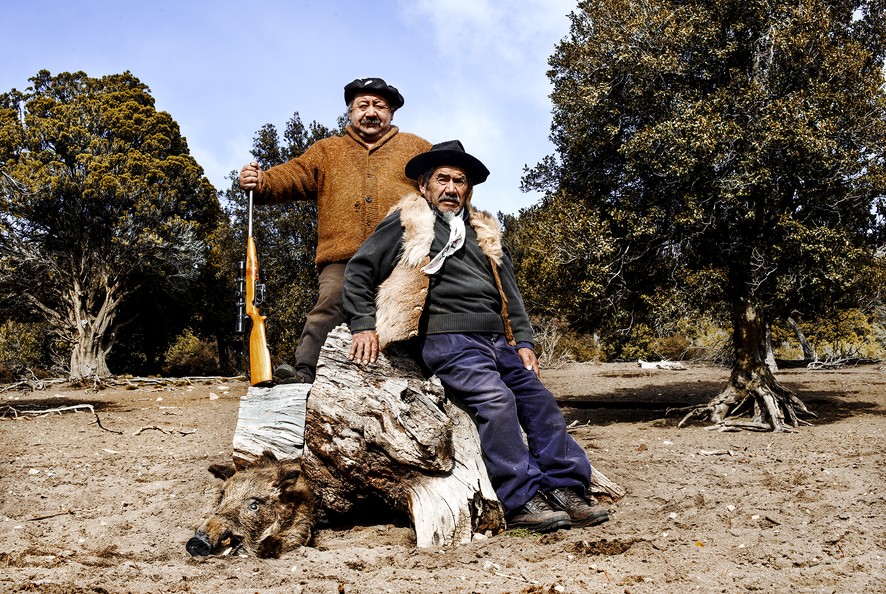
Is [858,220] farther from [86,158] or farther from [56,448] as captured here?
[86,158]

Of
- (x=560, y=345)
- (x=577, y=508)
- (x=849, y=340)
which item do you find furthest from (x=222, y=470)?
(x=560, y=345)

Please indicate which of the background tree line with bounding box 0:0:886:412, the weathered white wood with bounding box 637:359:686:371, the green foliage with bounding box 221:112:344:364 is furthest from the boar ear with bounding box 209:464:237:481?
the weathered white wood with bounding box 637:359:686:371

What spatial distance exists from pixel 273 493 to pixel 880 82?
9.45 metres

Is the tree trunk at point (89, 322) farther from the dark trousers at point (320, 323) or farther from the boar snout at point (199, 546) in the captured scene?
the boar snout at point (199, 546)

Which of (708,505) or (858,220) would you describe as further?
(858,220)

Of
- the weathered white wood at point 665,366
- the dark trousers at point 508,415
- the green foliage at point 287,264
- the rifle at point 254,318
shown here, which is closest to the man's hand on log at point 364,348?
the dark trousers at point 508,415

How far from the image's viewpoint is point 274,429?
4.37 m

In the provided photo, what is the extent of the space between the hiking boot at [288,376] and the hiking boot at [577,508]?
5.90ft

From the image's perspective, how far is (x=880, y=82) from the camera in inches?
360

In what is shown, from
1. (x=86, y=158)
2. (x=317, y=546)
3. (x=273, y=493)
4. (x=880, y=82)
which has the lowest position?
(x=317, y=546)

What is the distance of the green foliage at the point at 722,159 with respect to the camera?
8.57 metres

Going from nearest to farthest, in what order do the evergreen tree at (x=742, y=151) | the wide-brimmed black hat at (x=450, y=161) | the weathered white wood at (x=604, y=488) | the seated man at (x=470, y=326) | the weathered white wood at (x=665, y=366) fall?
the seated man at (x=470, y=326) < the wide-brimmed black hat at (x=450, y=161) < the weathered white wood at (x=604, y=488) < the evergreen tree at (x=742, y=151) < the weathered white wood at (x=665, y=366)

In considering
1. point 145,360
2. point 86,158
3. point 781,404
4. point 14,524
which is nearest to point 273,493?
point 14,524

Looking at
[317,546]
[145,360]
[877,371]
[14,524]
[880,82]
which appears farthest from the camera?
[145,360]
